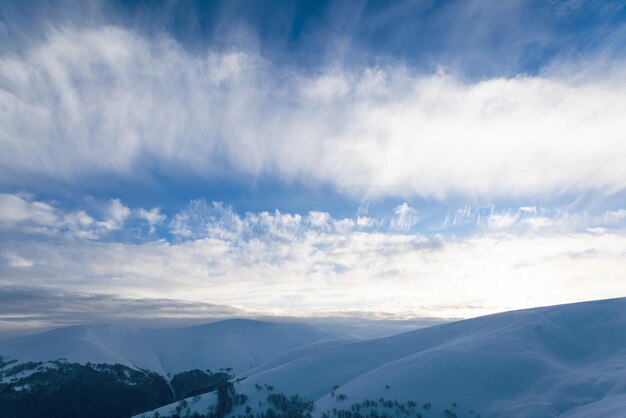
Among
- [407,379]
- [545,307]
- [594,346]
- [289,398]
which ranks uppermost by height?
[545,307]

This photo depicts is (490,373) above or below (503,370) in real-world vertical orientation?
below

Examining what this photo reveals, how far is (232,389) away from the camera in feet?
549

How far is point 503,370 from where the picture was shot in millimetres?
126000

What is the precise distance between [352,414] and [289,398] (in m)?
43.1

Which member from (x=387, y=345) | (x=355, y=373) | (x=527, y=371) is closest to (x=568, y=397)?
(x=527, y=371)

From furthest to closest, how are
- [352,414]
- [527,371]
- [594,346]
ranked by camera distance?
1. [594,346]
2. [527,371]
3. [352,414]

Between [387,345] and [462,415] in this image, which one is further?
[387,345]

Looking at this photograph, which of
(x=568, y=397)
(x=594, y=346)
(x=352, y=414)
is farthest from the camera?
(x=594, y=346)

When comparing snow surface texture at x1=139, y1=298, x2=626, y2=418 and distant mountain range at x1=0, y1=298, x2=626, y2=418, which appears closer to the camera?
snow surface texture at x1=139, y1=298, x2=626, y2=418

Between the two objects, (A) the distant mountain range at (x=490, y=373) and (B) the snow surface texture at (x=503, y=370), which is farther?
(A) the distant mountain range at (x=490, y=373)

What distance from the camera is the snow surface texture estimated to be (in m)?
105

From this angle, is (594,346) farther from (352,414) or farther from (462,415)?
(352,414)

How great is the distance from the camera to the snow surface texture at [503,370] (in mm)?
105062

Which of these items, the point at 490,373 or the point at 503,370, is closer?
the point at 490,373
